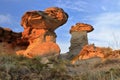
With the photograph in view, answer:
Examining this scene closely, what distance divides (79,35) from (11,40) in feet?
23.8

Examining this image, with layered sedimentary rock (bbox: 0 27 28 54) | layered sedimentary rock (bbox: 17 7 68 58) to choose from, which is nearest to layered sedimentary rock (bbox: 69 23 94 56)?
layered sedimentary rock (bbox: 17 7 68 58)

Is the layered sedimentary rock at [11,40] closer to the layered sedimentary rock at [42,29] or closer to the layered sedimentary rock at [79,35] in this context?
the layered sedimentary rock at [42,29]

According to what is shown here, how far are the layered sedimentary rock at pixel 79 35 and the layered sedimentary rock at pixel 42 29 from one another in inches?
154

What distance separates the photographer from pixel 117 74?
949 centimetres

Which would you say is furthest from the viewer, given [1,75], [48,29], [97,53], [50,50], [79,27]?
[79,27]

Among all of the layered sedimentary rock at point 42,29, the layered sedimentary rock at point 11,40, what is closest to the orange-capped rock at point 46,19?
the layered sedimentary rock at point 42,29

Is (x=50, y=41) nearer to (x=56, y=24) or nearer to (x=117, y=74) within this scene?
(x=56, y=24)

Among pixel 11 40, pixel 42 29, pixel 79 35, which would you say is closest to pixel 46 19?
pixel 42 29

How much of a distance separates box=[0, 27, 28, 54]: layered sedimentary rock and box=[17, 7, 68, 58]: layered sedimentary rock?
0.57m

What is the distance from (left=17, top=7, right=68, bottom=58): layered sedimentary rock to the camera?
26.3 m

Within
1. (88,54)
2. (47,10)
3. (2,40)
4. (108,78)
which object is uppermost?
(47,10)

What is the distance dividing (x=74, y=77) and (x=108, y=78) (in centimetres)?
93

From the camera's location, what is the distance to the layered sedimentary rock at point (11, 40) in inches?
1081

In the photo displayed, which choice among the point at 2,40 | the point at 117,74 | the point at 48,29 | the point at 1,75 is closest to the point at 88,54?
the point at 48,29
